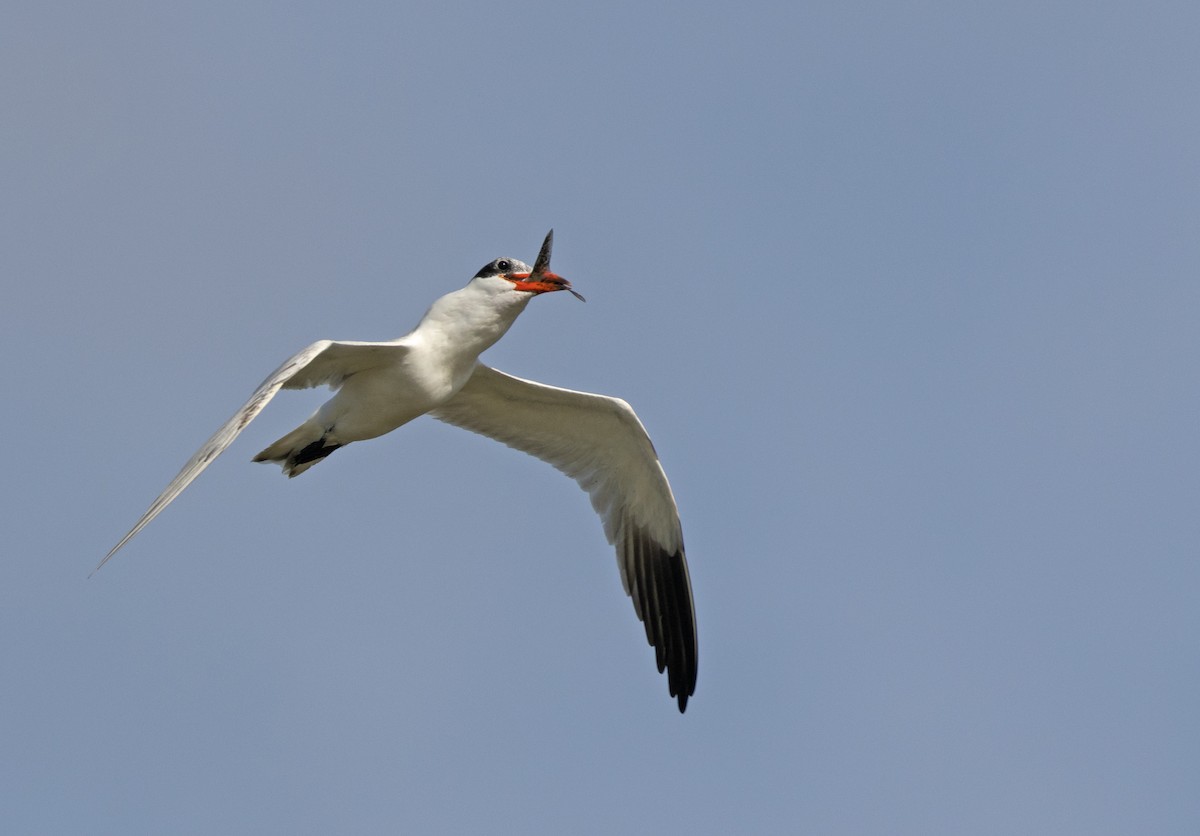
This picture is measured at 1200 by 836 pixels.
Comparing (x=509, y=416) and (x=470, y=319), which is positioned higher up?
(x=470, y=319)

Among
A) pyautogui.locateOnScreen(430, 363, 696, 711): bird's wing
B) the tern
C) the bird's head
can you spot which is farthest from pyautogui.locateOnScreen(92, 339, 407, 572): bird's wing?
pyautogui.locateOnScreen(430, 363, 696, 711): bird's wing

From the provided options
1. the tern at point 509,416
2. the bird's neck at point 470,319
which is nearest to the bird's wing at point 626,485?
the tern at point 509,416

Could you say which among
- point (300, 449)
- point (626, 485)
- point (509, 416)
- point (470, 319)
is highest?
point (470, 319)

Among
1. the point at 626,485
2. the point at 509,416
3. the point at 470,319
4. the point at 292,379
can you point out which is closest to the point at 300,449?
the point at 292,379

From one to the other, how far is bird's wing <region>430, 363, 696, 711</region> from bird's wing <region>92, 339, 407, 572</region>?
2.43m

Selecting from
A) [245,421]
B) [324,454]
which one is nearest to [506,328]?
[324,454]

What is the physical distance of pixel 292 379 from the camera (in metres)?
13.1

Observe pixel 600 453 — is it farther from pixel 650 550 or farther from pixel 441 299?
pixel 441 299

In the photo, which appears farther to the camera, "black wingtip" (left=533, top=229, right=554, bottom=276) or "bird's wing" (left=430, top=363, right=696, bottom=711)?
"bird's wing" (left=430, top=363, right=696, bottom=711)

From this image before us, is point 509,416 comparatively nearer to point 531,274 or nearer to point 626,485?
point 626,485

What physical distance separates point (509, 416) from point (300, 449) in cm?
266

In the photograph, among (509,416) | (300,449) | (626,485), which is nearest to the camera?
(300,449)

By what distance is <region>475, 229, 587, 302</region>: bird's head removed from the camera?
44.0 feet

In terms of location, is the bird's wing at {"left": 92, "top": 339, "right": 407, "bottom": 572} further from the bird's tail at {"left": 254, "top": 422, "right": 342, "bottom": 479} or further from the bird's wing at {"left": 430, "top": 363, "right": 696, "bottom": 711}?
the bird's wing at {"left": 430, "top": 363, "right": 696, "bottom": 711}
